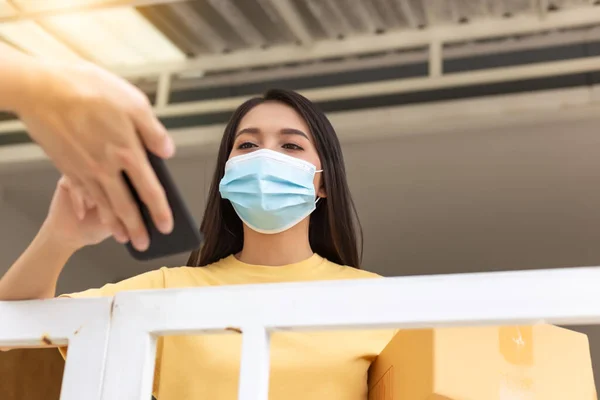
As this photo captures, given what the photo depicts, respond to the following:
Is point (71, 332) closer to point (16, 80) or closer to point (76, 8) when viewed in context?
point (16, 80)

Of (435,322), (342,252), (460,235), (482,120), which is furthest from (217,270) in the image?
(460,235)

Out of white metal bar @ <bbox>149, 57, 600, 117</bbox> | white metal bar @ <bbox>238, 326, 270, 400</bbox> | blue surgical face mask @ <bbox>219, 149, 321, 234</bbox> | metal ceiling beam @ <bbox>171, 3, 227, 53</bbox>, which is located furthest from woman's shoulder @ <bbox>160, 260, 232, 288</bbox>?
white metal bar @ <bbox>149, 57, 600, 117</bbox>

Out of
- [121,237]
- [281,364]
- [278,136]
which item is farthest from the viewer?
[278,136]

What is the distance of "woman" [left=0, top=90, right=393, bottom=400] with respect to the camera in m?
0.99

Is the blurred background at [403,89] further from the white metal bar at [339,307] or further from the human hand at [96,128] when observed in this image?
the human hand at [96,128]

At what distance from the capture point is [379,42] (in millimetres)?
2248

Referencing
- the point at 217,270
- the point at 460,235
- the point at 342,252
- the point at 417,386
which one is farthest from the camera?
the point at 460,235

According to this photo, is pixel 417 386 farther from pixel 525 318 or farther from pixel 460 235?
pixel 460 235

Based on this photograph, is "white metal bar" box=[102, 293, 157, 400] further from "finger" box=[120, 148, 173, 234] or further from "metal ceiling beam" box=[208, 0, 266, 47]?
"metal ceiling beam" box=[208, 0, 266, 47]

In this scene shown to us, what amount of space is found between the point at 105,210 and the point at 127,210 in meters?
0.02

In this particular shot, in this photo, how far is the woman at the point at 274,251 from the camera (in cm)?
99

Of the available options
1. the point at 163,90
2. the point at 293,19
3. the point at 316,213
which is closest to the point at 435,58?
the point at 293,19

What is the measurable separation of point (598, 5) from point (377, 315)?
1.86m

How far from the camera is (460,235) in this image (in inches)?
127
